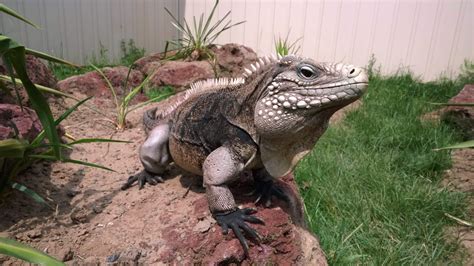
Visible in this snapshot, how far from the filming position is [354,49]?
276 inches

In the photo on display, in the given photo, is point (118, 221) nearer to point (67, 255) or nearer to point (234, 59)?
point (67, 255)

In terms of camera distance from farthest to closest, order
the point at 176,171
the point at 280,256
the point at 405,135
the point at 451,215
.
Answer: the point at 405,135
the point at 451,215
the point at 176,171
the point at 280,256

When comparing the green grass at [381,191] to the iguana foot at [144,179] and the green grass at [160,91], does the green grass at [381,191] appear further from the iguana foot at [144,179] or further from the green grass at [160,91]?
the green grass at [160,91]

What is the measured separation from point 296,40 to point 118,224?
226 inches

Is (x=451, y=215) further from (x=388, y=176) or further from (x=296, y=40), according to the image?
(x=296, y=40)

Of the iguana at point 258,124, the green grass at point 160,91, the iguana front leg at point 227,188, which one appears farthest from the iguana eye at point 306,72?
the green grass at point 160,91

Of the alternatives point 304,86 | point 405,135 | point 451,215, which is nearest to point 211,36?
point 405,135

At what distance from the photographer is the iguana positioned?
1735 millimetres

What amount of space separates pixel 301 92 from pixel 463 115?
11.8ft

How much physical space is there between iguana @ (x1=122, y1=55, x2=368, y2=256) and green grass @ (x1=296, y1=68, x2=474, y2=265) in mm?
846

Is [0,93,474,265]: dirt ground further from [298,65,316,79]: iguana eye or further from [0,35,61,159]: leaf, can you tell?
[298,65,316,79]: iguana eye

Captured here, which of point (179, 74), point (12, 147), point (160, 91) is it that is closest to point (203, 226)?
point (12, 147)

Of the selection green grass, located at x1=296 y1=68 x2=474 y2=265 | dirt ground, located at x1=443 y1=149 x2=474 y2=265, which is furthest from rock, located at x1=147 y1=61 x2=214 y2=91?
dirt ground, located at x1=443 y1=149 x2=474 y2=265

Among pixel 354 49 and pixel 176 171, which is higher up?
pixel 354 49
